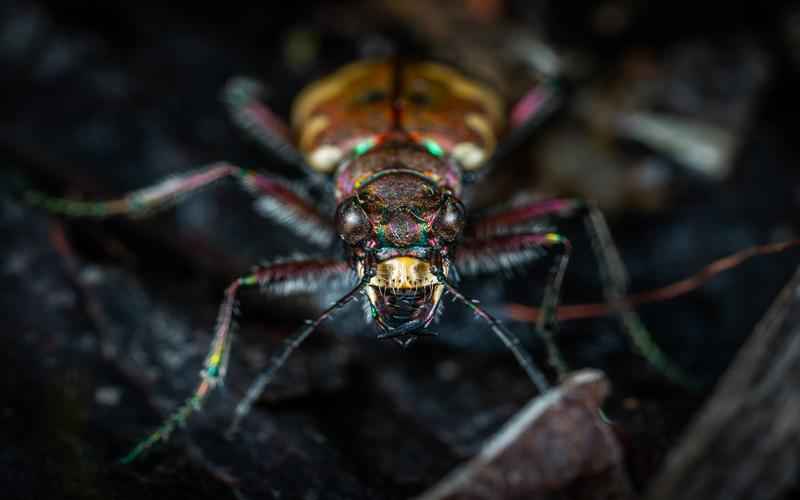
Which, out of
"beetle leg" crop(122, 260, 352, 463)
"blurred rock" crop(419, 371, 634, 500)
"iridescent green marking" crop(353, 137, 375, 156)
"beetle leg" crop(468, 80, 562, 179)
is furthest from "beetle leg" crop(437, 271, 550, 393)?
"beetle leg" crop(468, 80, 562, 179)

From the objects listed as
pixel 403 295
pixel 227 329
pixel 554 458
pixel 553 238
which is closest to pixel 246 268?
pixel 227 329

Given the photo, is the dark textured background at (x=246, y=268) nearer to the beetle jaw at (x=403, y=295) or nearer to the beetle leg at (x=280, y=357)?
the beetle leg at (x=280, y=357)

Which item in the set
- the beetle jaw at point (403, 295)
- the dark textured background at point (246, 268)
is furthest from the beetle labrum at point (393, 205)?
the dark textured background at point (246, 268)

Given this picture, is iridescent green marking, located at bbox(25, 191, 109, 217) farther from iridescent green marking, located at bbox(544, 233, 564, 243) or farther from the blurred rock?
the blurred rock

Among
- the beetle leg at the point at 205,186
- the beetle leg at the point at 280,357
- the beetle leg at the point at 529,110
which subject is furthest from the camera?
the beetle leg at the point at 529,110

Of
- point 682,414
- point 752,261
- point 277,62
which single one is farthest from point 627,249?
point 277,62

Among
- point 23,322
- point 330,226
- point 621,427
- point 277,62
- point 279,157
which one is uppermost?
point 277,62

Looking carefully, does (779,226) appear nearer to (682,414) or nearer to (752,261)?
(752,261)
